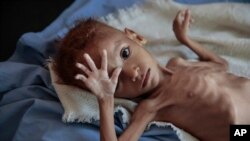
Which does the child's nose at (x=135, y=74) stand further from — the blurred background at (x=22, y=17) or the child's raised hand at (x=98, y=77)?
the blurred background at (x=22, y=17)

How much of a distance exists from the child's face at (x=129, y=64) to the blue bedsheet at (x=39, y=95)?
0.26 ft

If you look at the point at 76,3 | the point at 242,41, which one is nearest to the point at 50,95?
the point at 76,3

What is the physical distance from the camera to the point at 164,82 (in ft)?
3.58

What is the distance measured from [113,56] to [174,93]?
178 mm

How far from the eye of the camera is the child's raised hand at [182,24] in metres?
1.12

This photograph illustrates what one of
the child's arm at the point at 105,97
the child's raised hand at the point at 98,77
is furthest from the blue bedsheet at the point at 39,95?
the child's raised hand at the point at 98,77

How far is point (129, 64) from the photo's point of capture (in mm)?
1005

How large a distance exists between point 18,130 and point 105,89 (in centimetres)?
29

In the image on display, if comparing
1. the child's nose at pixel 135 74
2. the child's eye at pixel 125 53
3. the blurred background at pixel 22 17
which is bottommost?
the child's nose at pixel 135 74

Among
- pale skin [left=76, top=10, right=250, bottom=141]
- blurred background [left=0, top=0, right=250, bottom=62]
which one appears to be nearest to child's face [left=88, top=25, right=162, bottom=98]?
pale skin [left=76, top=10, right=250, bottom=141]

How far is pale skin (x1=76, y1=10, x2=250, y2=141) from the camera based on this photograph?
1002mm

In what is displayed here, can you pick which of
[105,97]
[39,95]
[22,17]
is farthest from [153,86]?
[22,17]

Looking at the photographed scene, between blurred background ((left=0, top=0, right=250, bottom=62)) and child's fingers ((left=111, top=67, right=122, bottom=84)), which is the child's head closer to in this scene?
child's fingers ((left=111, top=67, right=122, bottom=84))

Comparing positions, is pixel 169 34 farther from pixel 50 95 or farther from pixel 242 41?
pixel 50 95
